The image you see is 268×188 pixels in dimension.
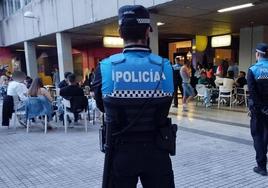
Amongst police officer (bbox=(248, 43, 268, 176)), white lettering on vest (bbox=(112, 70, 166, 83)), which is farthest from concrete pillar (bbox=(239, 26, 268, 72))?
white lettering on vest (bbox=(112, 70, 166, 83))

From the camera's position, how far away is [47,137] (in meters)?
6.75

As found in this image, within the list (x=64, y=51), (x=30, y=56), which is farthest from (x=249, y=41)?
(x=30, y=56)

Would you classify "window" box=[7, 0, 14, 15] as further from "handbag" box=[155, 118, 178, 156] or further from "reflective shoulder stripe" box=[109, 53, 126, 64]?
"handbag" box=[155, 118, 178, 156]

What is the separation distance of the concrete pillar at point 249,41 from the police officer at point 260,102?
10.8 metres

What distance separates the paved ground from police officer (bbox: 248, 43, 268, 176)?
33 centimetres

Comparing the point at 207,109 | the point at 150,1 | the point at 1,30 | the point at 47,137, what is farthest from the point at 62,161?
the point at 1,30

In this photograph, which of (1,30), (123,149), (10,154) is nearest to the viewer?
(123,149)

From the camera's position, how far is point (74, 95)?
7.10 metres

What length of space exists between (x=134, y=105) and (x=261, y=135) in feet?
9.14

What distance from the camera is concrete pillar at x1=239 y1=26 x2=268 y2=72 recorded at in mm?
13766

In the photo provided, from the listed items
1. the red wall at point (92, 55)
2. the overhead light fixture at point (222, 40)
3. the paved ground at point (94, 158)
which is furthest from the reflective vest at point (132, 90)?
the red wall at point (92, 55)

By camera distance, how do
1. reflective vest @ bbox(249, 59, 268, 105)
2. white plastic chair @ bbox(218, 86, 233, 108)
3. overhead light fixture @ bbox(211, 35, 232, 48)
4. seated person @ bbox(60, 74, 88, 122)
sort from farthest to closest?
1. overhead light fixture @ bbox(211, 35, 232, 48)
2. white plastic chair @ bbox(218, 86, 233, 108)
3. seated person @ bbox(60, 74, 88, 122)
4. reflective vest @ bbox(249, 59, 268, 105)

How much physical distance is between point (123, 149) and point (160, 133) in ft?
0.84

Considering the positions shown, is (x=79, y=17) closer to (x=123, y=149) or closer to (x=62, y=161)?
(x=62, y=161)
